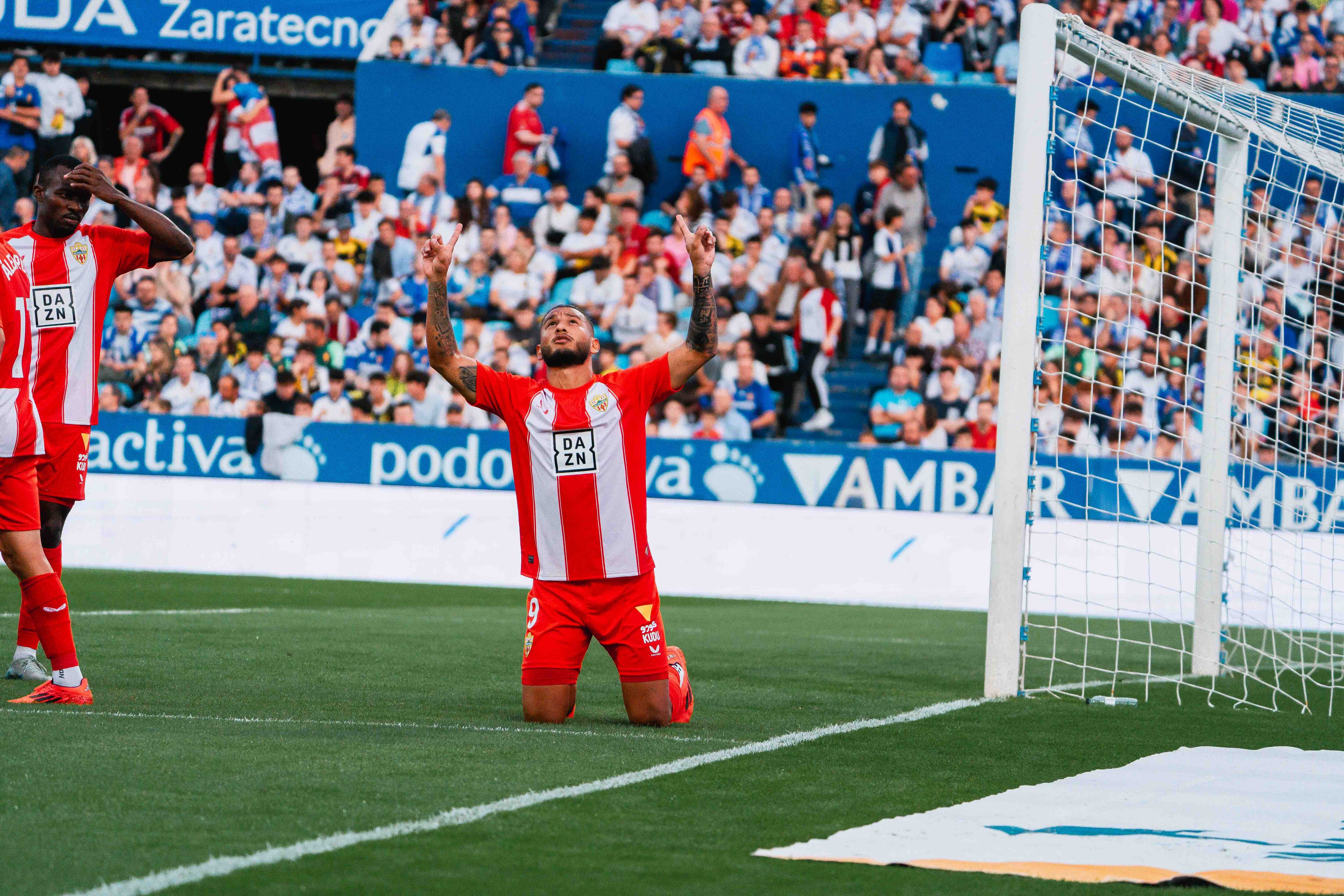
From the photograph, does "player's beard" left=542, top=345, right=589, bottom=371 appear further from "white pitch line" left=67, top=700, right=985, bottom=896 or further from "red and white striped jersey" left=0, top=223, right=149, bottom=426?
"red and white striped jersey" left=0, top=223, right=149, bottom=426

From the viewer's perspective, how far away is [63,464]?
287 inches

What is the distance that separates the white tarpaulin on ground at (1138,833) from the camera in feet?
13.9

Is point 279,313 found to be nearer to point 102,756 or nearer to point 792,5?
point 792,5

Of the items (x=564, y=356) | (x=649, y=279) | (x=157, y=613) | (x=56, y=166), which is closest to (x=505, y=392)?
(x=564, y=356)

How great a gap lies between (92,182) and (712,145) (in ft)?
47.2

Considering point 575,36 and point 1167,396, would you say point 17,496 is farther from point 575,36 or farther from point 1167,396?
point 575,36

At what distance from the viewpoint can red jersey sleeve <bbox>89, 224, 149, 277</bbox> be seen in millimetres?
7254

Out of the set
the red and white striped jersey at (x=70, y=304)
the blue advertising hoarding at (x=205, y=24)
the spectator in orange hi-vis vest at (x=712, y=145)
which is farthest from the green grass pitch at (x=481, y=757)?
the blue advertising hoarding at (x=205, y=24)

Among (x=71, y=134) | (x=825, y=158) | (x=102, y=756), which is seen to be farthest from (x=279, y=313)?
(x=102, y=756)

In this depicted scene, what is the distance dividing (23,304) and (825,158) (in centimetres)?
1502

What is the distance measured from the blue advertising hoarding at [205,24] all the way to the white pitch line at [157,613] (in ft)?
39.7

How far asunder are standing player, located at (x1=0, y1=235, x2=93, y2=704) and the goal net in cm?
419

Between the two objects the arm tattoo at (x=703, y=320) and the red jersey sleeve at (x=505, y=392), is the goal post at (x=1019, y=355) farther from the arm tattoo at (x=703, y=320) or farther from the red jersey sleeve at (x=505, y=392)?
the red jersey sleeve at (x=505, y=392)

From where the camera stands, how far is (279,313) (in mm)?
19812
